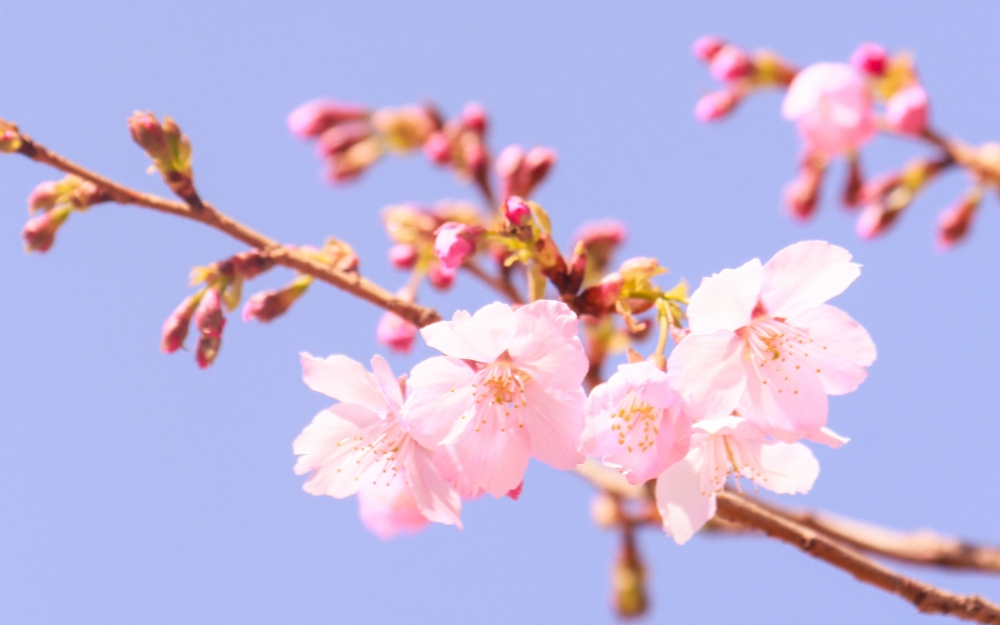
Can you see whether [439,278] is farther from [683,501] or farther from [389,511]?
[683,501]

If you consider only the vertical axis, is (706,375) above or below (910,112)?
below

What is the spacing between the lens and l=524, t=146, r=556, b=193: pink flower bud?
2883mm

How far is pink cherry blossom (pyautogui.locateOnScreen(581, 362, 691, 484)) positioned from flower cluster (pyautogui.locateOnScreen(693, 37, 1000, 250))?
1557mm

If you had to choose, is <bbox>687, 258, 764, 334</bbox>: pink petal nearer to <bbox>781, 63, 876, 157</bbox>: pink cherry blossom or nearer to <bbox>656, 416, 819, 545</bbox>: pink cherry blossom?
<bbox>656, 416, 819, 545</bbox>: pink cherry blossom

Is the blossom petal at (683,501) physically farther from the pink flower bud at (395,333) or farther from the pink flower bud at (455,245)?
the pink flower bud at (395,333)

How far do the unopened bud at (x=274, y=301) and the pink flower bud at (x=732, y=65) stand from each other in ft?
6.05

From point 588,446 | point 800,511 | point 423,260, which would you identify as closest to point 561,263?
point 588,446

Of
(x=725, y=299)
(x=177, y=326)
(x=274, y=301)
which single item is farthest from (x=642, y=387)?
(x=177, y=326)

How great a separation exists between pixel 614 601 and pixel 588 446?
2393 millimetres

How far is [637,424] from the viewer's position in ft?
5.44

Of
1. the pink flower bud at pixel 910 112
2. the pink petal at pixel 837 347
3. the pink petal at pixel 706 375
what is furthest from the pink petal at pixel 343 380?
the pink flower bud at pixel 910 112

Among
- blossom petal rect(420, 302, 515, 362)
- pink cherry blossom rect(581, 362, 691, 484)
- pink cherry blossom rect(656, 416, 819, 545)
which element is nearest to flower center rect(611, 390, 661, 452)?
pink cherry blossom rect(581, 362, 691, 484)

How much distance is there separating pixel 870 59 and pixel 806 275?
1519 mm

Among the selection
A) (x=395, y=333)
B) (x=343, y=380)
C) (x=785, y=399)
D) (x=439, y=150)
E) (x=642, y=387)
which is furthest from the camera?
(x=439, y=150)
